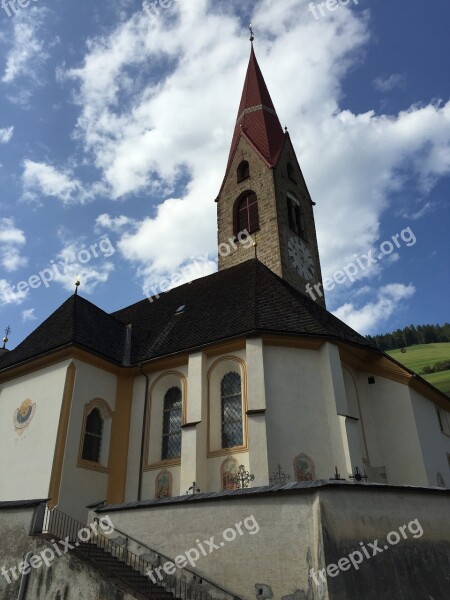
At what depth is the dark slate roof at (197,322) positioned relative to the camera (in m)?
14.5

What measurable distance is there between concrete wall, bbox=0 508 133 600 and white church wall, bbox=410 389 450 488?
31.9ft

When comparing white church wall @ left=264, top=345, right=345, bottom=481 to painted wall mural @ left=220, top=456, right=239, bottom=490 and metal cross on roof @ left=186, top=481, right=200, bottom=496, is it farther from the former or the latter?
metal cross on roof @ left=186, top=481, right=200, bottom=496

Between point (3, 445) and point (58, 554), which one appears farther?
point (3, 445)

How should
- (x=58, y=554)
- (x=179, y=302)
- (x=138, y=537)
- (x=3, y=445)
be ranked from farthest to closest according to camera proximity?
(x=179, y=302) → (x=3, y=445) → (x=138, y=537) → (x=58, y=554)

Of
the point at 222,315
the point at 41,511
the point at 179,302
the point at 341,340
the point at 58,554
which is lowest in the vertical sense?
the point at 58,554

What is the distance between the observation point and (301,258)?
958 inches

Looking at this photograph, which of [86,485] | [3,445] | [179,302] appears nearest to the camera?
[86,485]

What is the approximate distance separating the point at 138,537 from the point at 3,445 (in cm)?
683

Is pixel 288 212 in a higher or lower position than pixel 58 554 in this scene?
higher

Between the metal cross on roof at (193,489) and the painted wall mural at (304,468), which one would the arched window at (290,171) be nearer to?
the painted wall mural at (304,468)

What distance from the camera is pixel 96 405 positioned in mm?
14719

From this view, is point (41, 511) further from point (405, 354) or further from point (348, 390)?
point (405, 354)

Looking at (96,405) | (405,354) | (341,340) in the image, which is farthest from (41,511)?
(405,354)

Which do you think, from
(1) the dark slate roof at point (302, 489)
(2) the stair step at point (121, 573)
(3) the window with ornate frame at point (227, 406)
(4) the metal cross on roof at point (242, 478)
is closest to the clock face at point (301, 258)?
(3) the window with ornate frame at point (227, 406)
